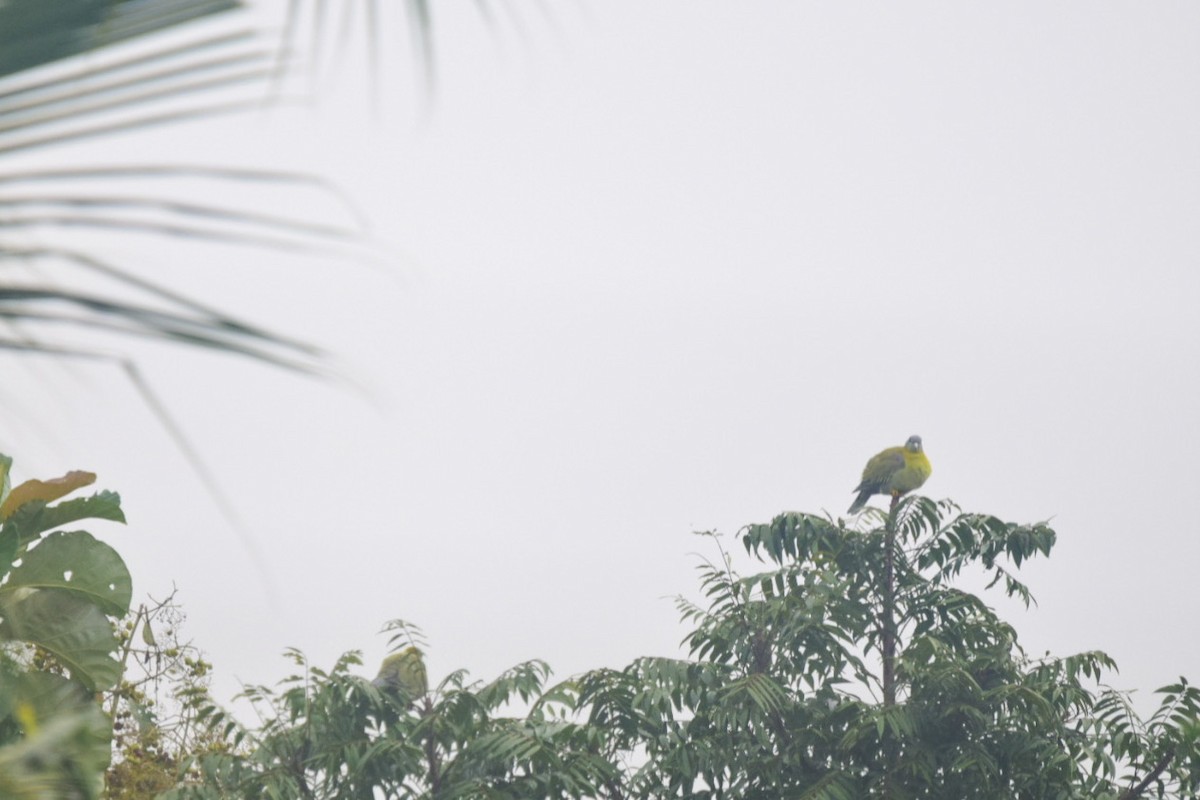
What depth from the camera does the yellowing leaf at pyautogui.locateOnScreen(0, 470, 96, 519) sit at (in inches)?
137

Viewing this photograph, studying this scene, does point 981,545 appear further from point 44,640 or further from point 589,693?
point 44,640

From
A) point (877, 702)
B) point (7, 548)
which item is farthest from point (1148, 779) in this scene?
point (7, 548)

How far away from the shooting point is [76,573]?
351cm

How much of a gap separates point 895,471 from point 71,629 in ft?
19.6

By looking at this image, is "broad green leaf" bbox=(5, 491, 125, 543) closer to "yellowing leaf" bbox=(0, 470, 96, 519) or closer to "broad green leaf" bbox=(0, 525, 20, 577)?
"yellowing leaf" bbox=(0, 470, 96, 519)

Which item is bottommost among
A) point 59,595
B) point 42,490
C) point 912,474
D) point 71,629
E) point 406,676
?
point 71,629

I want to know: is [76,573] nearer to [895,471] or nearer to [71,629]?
[71,629]

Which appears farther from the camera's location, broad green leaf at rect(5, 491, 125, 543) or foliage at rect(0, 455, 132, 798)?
broad green leaf at rect(5, 491, 125, 543)

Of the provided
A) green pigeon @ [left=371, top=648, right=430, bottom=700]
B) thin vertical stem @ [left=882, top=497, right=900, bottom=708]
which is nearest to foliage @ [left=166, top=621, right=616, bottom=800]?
green pigeon @ [left=371, top=648, right=430, bottom=700]

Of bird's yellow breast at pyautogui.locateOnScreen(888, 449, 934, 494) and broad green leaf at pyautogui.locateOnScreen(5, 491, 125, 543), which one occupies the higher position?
bird's yellow breast at pyautogui.locateOnScreen(888, 449, 934, 494)

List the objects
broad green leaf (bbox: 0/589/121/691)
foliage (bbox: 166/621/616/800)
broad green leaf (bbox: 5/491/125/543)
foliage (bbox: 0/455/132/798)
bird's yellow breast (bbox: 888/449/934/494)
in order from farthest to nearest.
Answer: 1. bird's yellow breast (bbox: 888/449/934/494)
2. foliage (bbox: 166/621/616/800)
3. broad green leaf (bbox: 5/491/125/543)
4. broad green leaf (bbox: 0/589/121/691)
5. foliage (bbox: 0/455/132/798)

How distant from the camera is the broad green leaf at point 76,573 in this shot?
3.49 m

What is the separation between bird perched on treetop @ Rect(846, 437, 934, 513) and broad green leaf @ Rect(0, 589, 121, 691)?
559 centimetres

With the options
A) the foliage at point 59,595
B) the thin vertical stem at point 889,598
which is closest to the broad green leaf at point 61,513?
the foliage at point 59,595
